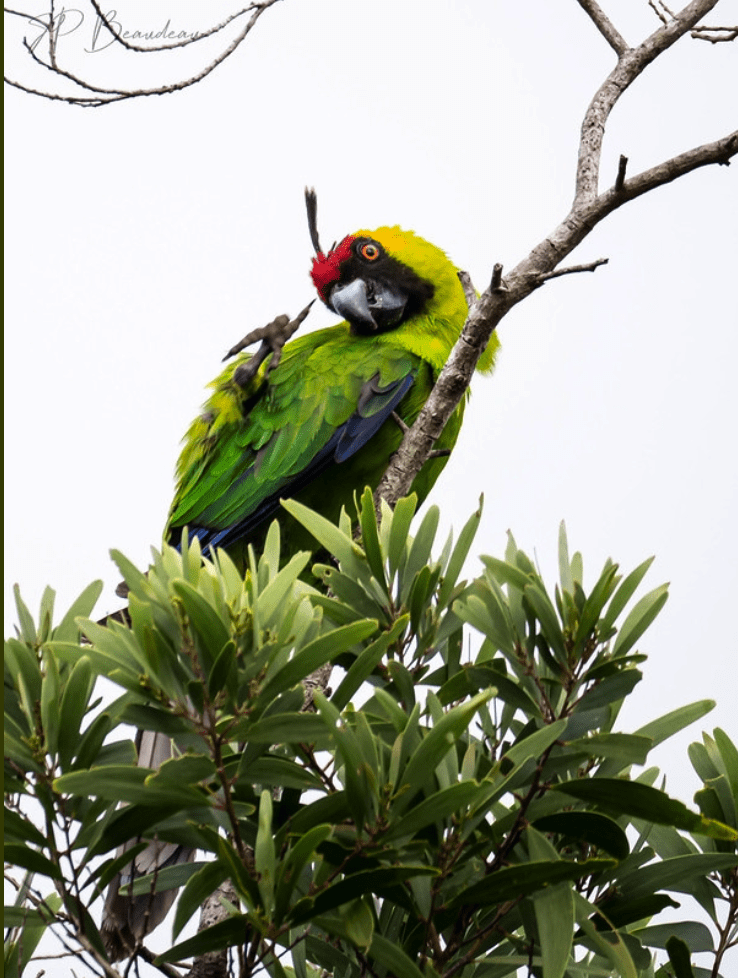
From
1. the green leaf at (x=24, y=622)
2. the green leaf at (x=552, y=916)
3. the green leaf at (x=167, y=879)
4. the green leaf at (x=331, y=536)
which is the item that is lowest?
the green leaf at (x=552, y=916)

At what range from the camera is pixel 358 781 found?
28.3 inches

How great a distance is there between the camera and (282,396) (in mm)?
2357

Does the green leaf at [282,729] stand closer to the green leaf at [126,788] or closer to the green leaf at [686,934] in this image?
the green leaf at [126,788]

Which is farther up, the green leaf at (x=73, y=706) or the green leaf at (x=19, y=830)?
the green leaf at (x=73, y=706)

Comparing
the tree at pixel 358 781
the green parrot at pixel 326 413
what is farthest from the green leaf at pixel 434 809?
the green parrot at pixel 326 413

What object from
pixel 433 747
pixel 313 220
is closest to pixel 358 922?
pixel 433 747

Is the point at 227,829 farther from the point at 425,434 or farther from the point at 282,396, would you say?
the point at 282,396

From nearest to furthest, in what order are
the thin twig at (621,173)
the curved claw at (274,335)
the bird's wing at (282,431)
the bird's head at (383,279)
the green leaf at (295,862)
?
the green leaf at (295,862) < the thin twig at (621,173) < the curved claw at (274,335) < the bird's wing at (282,431) < the bird's head at (383,279)

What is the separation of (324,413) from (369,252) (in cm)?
55

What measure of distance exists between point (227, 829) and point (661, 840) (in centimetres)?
40

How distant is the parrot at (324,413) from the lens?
7.38 feet

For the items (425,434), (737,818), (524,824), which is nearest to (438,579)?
(524,824)

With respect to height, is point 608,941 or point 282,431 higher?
point 282,431

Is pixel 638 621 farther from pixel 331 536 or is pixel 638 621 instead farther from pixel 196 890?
pixel 196 890
